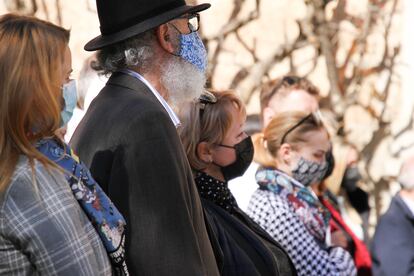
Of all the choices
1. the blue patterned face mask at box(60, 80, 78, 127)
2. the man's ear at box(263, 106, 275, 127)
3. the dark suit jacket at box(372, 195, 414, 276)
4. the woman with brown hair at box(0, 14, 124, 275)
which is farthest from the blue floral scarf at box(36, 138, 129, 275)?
the man's ear at box(263, 106, 275, 127)

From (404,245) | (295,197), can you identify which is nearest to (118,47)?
(295,197)

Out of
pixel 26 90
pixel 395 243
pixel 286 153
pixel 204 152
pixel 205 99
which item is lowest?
pixel 395 243

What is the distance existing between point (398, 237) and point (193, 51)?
220cm

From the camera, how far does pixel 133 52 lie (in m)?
2.58

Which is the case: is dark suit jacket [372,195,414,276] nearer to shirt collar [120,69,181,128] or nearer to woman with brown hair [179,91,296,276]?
woman with brown hair [179,91,296,276]

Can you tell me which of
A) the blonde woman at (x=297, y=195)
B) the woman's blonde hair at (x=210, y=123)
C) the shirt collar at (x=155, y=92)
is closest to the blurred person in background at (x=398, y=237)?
the blonde woman at (x=297, y=195)

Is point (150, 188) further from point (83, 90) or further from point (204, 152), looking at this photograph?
point (83, 90)

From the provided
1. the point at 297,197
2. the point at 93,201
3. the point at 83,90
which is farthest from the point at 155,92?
the point at 83,90

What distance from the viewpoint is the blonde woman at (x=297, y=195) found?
360 cm

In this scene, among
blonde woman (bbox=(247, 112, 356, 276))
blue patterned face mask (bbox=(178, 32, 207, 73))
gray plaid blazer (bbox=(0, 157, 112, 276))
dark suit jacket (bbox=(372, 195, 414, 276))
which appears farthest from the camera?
dark suit jacket (bbox=(372, 195, 414, 276))

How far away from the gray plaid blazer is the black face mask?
4.57 feet

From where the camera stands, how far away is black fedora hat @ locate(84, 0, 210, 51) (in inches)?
99.2

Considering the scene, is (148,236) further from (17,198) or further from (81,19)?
(81,19)

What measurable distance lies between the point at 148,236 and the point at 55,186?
413 mm
